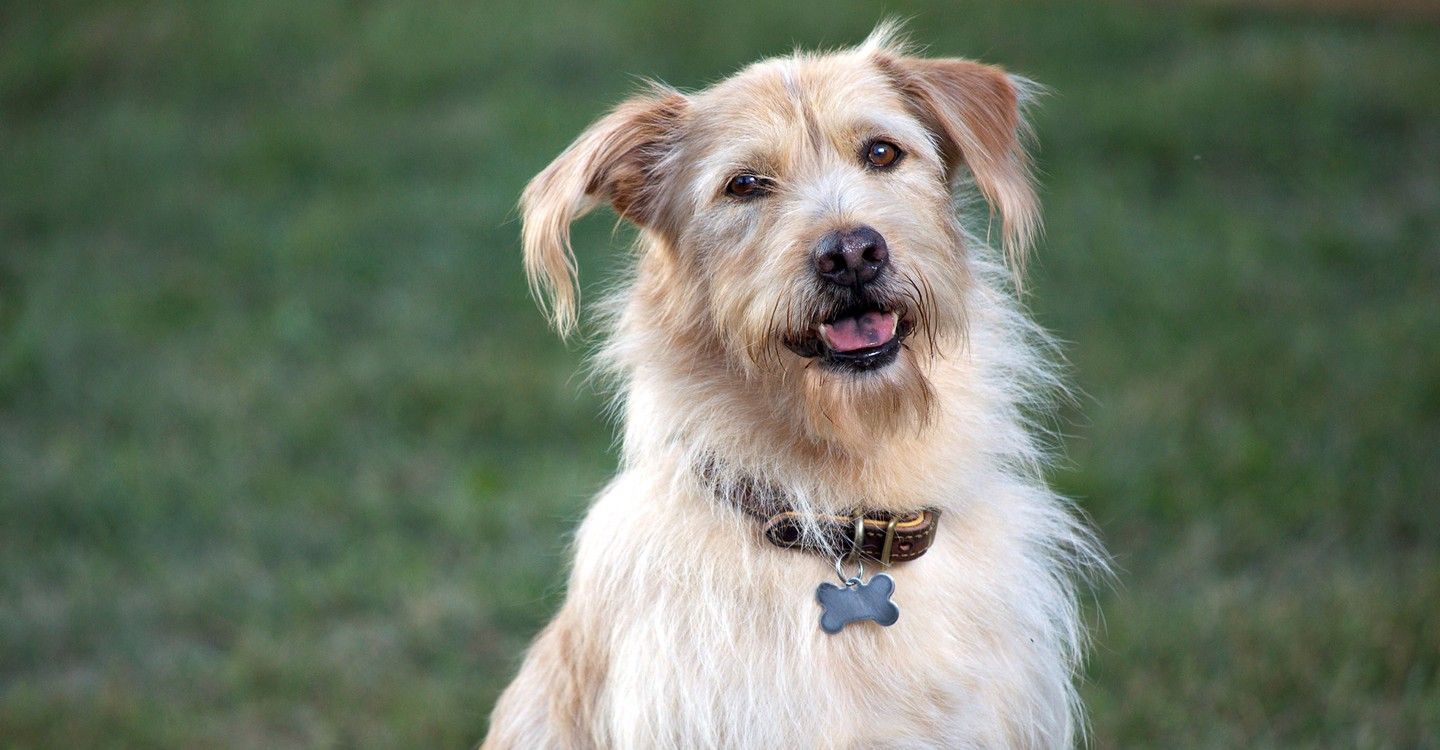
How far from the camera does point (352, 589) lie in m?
5.40

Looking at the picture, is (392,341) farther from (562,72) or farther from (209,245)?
(562,72)

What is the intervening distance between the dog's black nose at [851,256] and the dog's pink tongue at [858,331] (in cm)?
12

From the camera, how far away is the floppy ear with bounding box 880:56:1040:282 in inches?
128

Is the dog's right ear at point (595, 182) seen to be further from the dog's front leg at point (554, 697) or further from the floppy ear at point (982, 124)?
the dog's front leg at point (554, 697)

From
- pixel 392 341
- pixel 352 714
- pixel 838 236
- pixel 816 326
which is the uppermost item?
pixel 838 236

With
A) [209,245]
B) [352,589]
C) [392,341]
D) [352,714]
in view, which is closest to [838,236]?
[352,714]

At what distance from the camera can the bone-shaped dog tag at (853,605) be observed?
2.91 m

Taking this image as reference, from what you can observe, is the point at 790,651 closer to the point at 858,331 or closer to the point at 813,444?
the point at 813,444

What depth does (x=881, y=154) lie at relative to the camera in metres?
3.19

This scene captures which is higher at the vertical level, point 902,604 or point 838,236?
point 838,236

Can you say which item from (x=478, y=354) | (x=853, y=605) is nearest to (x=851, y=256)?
(x=853, y=605)

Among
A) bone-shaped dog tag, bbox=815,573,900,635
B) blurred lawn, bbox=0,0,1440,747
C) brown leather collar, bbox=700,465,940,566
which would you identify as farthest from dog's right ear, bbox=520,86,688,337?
blurred lawn, bbox=0,0,1440,747

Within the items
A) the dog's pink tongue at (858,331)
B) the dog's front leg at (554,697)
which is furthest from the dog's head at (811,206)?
the dog's front leg at (554,697)

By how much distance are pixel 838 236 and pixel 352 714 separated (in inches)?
106
